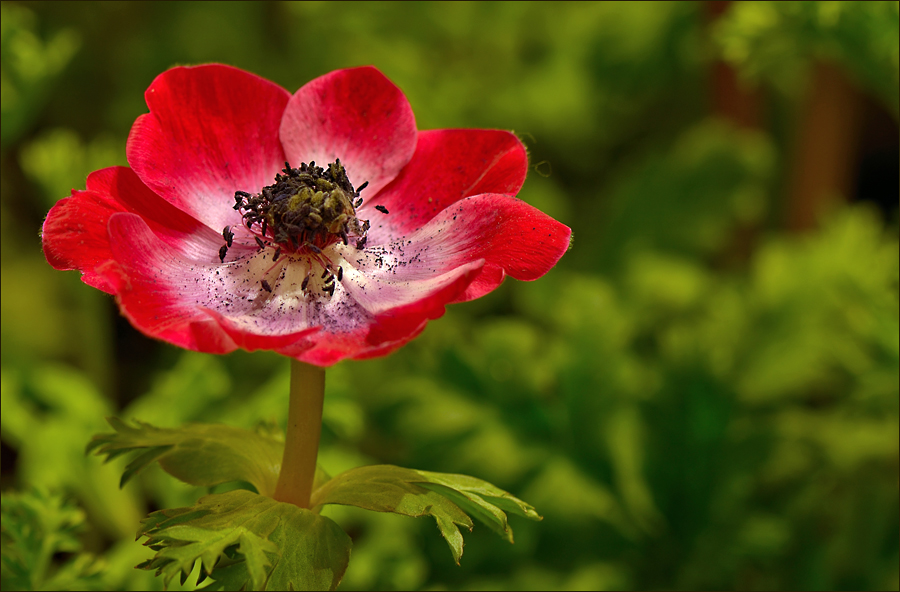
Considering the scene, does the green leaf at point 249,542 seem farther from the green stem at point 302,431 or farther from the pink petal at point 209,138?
the pink petal at point 209,138

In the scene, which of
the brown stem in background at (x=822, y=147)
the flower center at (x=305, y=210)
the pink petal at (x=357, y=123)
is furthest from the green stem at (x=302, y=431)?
the brown stem in background at (x=822, y=147)

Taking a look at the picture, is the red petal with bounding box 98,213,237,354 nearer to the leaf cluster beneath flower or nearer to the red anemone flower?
the red anemone flower

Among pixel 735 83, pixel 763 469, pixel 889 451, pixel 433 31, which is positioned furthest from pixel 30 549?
pixel 735 83

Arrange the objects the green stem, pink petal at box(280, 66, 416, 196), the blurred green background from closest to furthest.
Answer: the green stem, pink petal at box(280, 66, 416, 196), the blurred green background

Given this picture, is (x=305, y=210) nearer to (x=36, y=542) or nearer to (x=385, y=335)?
(x=385, y=335)

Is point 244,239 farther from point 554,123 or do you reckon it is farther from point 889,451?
point 554,123

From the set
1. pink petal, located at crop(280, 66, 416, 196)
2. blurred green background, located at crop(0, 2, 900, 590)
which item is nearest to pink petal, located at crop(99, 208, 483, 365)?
pink petal, located at crop(280, 66, 416, 196)
